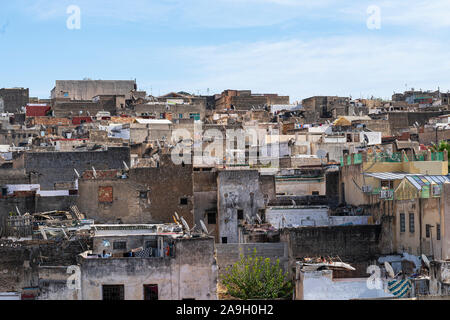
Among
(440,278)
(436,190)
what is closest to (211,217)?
(436,190)

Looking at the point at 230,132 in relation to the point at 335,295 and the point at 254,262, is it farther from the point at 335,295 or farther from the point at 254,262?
the point at 335,295

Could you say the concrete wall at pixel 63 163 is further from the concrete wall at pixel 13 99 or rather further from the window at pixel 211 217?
the concrete wall at pixel 13 99

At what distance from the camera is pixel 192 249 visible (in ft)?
77.7

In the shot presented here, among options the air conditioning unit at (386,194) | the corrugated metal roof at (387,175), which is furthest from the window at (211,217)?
the air conditioning unit at (386,194)

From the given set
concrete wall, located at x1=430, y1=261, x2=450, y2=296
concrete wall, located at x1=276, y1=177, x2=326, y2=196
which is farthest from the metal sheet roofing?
concrete wall, located at x1=430, y1=261, x2=450, y2=296

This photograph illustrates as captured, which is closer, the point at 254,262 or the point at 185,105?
the point at 254,262

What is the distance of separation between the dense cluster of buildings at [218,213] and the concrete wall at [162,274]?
33mm

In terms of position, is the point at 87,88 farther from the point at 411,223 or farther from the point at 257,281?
the point at 257,281

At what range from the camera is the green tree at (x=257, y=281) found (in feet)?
79.0

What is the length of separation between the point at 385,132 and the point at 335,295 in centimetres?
3652

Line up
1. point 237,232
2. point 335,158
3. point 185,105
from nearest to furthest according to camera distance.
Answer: point 237,232, point 335,158, point 185,105

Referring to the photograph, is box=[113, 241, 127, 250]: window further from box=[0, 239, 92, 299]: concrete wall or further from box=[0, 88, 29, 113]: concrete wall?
box=[0, 88, 29, 113]: concrete wall

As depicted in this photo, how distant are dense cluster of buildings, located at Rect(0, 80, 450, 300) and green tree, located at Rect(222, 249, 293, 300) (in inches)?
35.7
